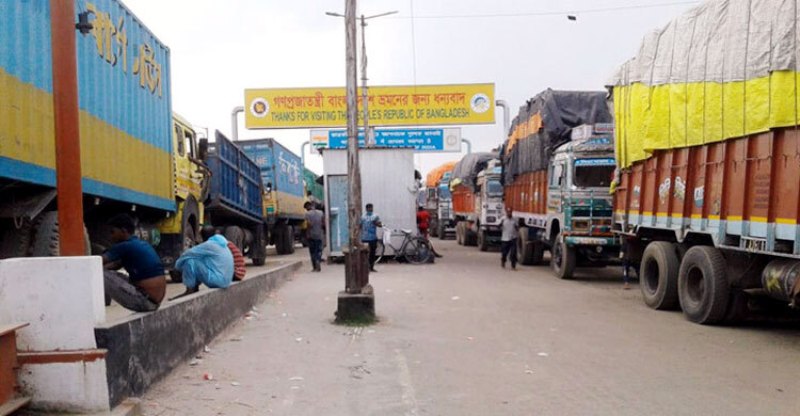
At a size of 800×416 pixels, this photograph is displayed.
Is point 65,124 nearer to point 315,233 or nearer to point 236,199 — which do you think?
point 315,233

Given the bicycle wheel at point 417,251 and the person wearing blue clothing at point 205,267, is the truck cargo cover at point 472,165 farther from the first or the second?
the person wearing blue clothing at point 205,267

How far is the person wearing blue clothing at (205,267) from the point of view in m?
7.38

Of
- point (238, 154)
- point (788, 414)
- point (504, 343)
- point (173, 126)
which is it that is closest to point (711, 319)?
point (504, 343)

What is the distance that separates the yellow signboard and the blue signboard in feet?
4.47

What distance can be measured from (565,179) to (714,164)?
17.7ft

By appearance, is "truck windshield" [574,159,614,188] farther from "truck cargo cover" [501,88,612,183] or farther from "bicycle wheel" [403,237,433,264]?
"bicycle wheel" [403,237,433,264]

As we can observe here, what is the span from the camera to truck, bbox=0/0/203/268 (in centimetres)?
632

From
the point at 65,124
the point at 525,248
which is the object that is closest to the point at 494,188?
the point at 525,248

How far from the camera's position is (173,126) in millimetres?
12148

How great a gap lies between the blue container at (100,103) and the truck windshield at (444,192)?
22.6 m

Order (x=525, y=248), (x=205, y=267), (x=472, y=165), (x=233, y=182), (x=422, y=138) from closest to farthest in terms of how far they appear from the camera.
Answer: (x=205, y=267) < (x=233, y=182) < (x=525, y=248) < (x=472, y=165) < (x=422, y=138)

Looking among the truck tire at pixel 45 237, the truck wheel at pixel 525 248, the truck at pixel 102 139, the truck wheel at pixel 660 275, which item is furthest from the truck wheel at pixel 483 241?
the truck tire at pixel 45 237

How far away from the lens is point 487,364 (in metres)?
6.18

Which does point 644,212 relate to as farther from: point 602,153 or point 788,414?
point 788,414
